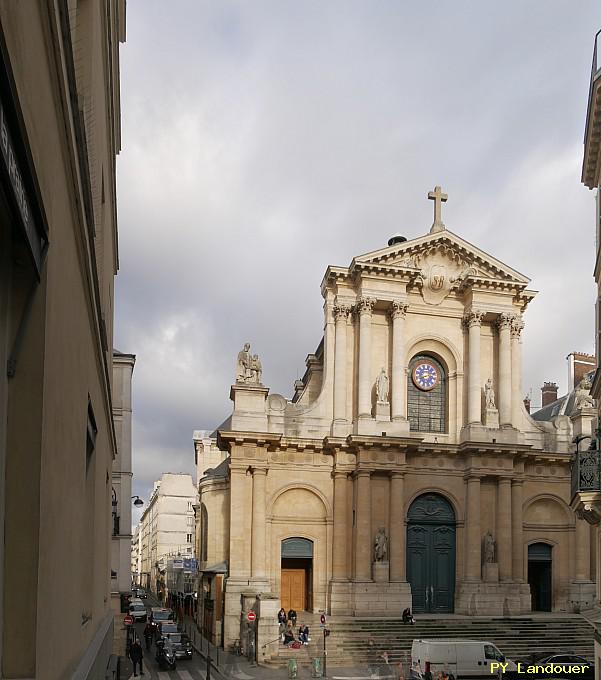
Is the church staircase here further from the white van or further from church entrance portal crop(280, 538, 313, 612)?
the white van

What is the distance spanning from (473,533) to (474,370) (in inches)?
301

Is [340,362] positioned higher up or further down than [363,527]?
higher up

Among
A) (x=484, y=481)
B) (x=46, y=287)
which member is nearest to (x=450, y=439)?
(x=484, y=481)

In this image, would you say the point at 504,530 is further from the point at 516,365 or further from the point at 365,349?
the point at 365,349

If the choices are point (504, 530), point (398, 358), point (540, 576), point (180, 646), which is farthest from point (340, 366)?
point (540, 576)

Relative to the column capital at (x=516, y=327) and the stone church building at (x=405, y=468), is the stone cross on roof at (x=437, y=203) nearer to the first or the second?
the stone church building at (x=405, y=468)

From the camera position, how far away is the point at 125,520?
3244 cm

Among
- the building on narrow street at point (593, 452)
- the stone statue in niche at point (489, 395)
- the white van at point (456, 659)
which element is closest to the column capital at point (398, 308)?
the stone statue in niche at point (489, 395)

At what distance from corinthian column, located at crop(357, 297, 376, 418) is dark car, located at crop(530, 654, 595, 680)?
13773mm

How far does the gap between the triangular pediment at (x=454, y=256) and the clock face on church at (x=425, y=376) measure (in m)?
4.76

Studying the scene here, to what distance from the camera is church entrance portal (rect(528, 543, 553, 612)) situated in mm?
40531

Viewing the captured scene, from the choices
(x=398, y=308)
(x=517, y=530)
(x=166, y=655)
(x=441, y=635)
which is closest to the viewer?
(x=166, y=655)

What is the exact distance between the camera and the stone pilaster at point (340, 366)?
38562 millimetres

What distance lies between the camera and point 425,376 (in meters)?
41.0
